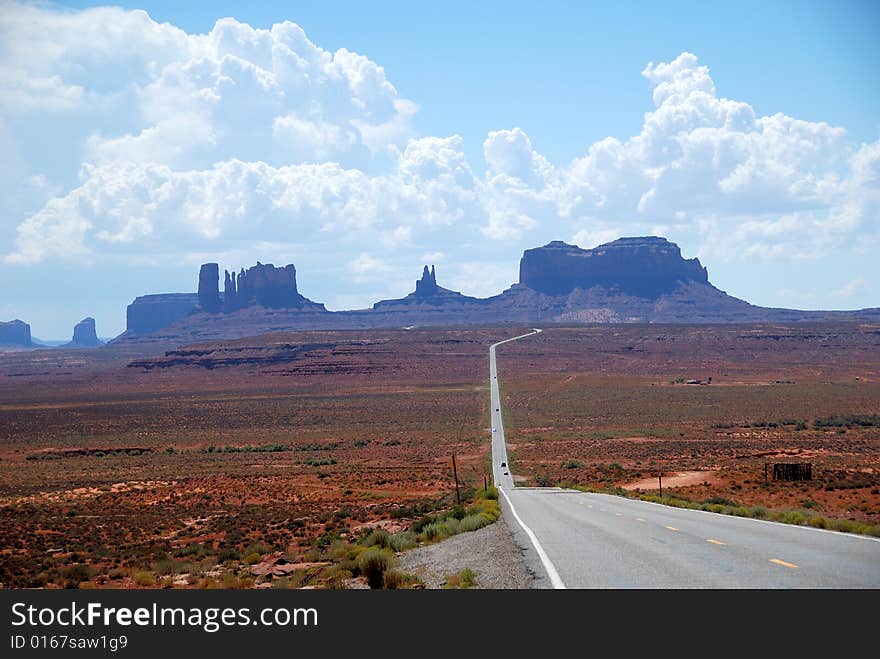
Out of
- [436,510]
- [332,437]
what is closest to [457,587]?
[436,510]

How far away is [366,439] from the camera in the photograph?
65.6 metres

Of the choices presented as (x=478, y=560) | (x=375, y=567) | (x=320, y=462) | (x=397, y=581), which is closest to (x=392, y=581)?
(x=397, y=581)

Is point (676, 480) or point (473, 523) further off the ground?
point (473, 523)

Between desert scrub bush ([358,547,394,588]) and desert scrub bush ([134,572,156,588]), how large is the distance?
5340 mm

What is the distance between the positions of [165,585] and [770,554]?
11948mm

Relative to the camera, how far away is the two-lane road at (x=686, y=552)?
11.1 meters

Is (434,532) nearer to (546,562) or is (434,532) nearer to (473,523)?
(473,523)

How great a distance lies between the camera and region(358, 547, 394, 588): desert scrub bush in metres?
13.9

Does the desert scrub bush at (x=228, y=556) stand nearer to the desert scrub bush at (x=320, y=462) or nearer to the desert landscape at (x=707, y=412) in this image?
the desert landscape at (x=707, y=412)

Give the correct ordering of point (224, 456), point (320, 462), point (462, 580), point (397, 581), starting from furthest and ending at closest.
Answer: point (224, 456) → point (320, 462) → point (397, 581) → point (462, 580)

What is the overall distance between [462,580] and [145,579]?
362 inches

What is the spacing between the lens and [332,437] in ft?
221

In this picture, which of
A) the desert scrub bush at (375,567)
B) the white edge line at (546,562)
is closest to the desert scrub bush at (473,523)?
the white edge line at (546,562)
